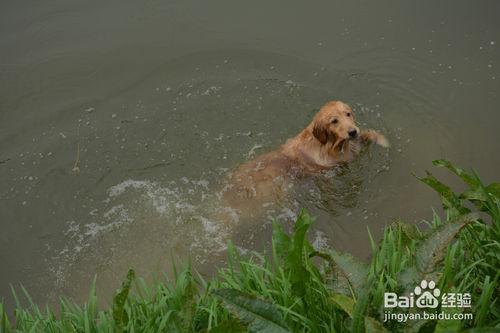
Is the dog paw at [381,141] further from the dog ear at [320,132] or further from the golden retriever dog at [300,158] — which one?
the dog ear at [320,132]

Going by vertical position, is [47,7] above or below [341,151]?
above

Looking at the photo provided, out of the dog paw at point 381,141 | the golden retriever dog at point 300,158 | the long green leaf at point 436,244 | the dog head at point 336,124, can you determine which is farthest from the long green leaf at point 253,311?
the dog paw at point 381,141

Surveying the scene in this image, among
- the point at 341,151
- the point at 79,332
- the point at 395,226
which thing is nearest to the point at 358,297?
the point at 395,226

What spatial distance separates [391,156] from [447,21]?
231 cm

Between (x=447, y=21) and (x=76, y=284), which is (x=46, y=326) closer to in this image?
(x=76, y=284)

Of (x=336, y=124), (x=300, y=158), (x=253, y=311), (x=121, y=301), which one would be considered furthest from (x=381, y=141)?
(x=121, y=301)

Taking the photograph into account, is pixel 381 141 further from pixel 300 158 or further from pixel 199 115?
pixel 199 115

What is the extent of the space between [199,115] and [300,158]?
1423mm

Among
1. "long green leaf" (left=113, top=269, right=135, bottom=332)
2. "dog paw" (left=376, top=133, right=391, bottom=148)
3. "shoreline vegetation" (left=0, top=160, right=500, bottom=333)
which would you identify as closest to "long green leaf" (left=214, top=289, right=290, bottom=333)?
"shoreline vegetation" (left=0, top=160, right=500, bottom=333)

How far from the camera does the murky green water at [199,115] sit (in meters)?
5.37

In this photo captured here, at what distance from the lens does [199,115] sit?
6426mm

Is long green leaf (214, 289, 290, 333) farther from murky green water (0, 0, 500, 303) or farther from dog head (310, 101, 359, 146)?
dog head (310, 101, 359, 146)

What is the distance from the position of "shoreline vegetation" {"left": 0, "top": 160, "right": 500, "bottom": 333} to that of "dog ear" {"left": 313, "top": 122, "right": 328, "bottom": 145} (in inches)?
67.6

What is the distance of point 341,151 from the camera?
18.7ft
